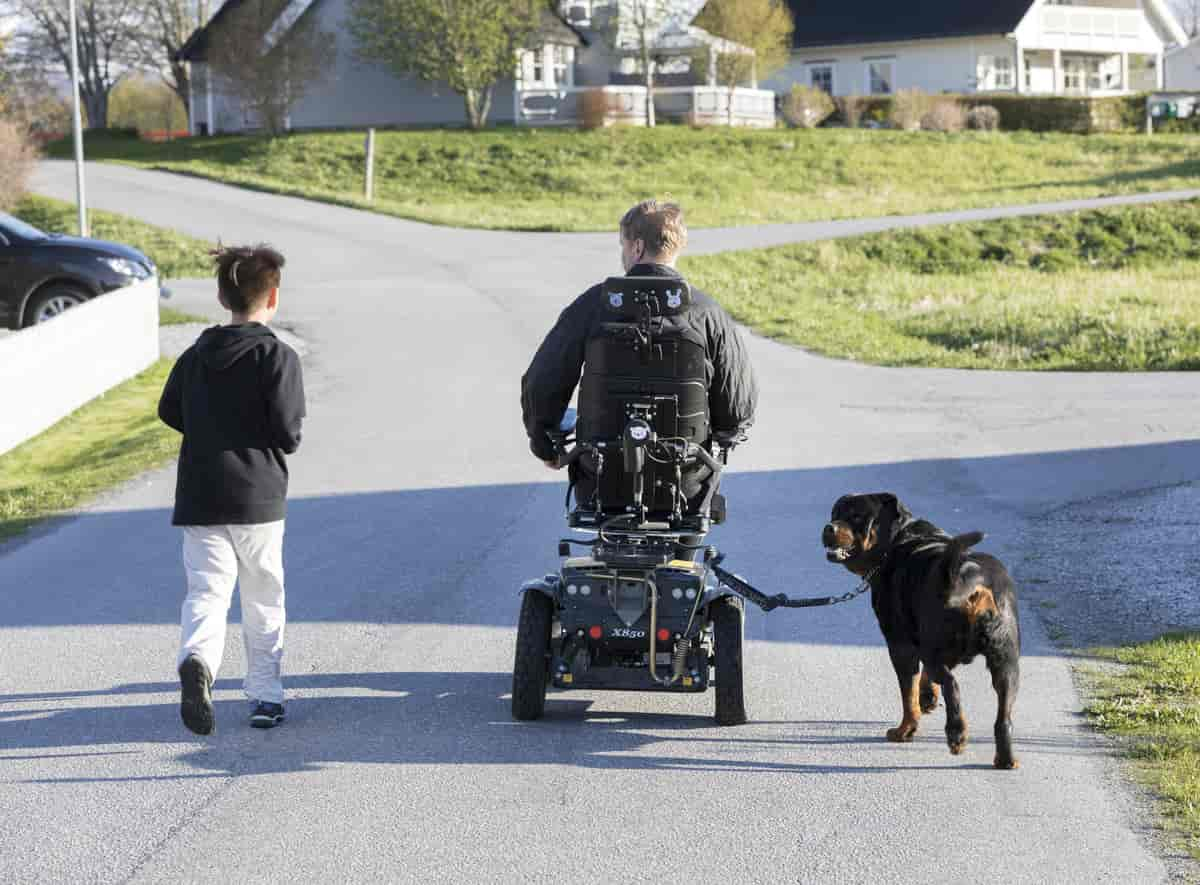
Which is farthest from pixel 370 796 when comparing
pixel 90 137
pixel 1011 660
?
pixel 90 137

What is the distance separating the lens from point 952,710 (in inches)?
229

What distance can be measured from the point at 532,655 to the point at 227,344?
5.42 feet

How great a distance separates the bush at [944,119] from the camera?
58625 mm

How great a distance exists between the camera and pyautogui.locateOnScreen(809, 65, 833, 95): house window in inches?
2739

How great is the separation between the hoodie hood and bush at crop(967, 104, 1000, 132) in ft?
185

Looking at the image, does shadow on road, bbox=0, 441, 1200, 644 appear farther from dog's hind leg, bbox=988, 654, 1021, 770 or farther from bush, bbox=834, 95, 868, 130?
bush, bbox=834, 95, 868, 130

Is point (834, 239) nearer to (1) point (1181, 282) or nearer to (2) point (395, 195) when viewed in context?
(1) point (1181, 282)

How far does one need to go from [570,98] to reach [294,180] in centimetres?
1404

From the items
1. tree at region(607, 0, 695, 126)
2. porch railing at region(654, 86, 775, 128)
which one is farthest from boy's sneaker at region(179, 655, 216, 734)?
tree at region(607, 0, 695, 126)

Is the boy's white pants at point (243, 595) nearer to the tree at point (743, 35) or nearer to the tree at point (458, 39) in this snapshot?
the tree at point (458, 39)

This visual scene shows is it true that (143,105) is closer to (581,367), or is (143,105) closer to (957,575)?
(581,367)

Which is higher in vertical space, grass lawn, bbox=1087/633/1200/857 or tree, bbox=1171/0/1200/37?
tree, bbox=1171/0/1200/37

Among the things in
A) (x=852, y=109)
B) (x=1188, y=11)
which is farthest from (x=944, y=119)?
(x=1188, y=11)

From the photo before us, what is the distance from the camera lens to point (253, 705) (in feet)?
21.4
